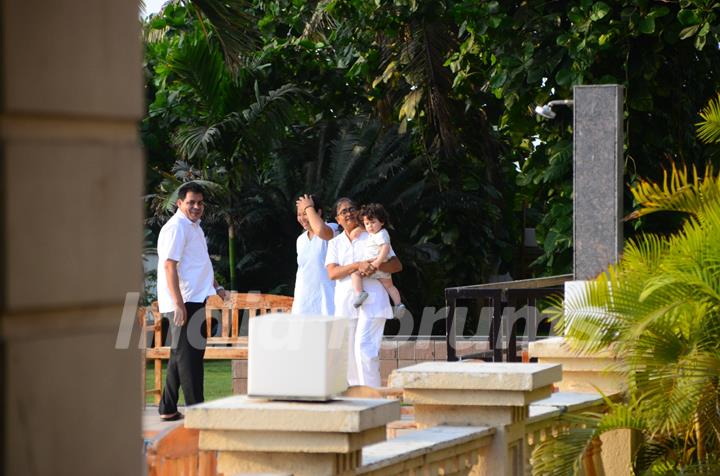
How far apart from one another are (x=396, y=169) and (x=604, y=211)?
13670 mm

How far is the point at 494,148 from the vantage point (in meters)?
22.1

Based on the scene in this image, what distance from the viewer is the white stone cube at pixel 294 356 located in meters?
3.61

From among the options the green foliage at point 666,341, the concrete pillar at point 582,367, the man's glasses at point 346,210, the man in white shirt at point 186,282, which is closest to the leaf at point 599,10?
the man's glasses at point 346,210

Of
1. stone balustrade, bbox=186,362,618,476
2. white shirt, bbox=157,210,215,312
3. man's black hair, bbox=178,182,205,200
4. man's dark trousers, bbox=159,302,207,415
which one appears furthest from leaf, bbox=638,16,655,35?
stone balustrade, bbox=186,362,618,476

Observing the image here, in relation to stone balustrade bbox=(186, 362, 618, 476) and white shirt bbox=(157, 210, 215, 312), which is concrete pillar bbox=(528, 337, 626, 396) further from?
white shirt bbox=(157, 210, 215, 312)

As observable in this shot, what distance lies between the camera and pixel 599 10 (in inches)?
530

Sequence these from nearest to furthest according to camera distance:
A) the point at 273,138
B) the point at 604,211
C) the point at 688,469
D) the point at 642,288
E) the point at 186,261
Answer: the point at 688,469
the point at 642,288
the point at 604,211
the point at 186,261
the point at 273,138

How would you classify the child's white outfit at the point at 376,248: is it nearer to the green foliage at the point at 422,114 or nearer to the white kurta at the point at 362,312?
the white kurta at the point at 362,312

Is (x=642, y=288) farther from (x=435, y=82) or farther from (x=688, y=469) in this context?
(x=435, y=82)

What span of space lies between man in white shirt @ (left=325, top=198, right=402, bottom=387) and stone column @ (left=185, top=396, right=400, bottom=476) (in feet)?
22.0

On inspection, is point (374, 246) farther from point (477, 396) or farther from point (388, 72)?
point (388, 72)

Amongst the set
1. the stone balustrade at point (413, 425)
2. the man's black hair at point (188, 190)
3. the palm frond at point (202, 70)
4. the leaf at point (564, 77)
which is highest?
the palm frond at point (202, 70)

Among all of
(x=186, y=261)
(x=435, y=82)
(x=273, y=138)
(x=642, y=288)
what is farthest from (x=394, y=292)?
→ (x=273, y=138)

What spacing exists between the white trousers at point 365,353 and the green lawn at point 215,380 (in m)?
3.71
